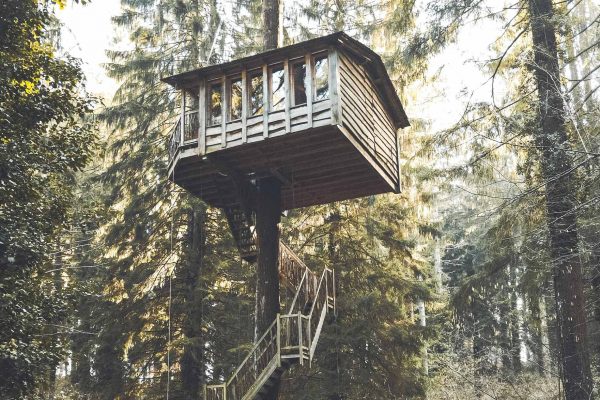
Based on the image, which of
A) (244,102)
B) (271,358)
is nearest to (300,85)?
(244,102)

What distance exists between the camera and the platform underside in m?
11.8

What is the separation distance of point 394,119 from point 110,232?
867 cm

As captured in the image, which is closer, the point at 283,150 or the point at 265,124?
the point at 265,124

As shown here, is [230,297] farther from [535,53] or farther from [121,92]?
[535,53]

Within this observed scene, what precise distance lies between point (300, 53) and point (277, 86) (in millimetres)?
4536

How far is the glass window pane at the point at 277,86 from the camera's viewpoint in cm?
1198

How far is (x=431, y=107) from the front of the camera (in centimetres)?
2008

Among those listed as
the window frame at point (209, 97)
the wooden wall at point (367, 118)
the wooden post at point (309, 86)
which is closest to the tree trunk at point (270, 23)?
the window frame at point (209, 97)

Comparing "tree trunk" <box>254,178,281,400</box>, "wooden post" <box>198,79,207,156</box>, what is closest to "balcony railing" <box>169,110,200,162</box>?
"wooden post" <box>198,79,207,156</box>

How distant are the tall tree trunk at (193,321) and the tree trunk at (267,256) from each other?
3502mm

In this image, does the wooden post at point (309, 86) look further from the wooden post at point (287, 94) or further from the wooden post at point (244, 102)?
the wooden post at point (244, 102)

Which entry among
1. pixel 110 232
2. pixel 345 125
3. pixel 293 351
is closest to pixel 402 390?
pixel 293 351

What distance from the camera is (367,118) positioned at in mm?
12953

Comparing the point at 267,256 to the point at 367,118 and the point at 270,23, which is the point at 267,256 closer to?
the point at 367,118
